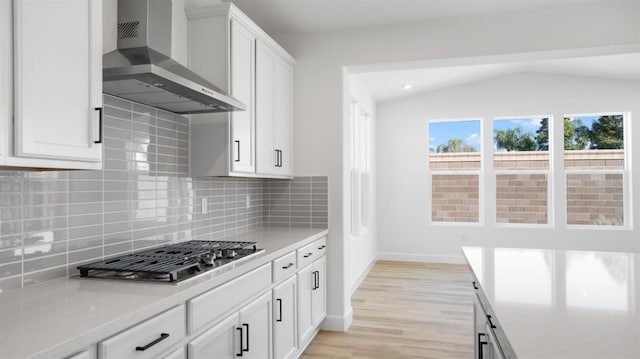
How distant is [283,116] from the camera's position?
3.58 meters

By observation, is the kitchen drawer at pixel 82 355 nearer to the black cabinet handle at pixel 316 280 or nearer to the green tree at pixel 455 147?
the black cabinet handle at pixel 316 280

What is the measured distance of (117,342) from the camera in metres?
1.27

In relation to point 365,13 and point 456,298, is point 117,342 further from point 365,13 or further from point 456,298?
point 456,298

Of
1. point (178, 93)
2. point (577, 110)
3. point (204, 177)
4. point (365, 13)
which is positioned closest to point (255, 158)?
point (204, 177)

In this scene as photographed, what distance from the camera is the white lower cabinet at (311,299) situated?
119 inches

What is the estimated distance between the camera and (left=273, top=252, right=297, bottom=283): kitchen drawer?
255cm

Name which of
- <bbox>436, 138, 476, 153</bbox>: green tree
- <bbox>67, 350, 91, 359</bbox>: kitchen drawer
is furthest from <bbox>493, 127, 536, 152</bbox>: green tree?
<bbox>67, 350, 91, 359</bbox>: kitchen drawer

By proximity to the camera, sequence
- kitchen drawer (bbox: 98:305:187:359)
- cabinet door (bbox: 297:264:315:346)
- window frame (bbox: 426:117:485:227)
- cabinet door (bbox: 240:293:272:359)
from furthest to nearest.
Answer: window frame (bbox: 426:117:485:227) < cabinet door (bbox: 297:264:315:346) < cabinet door (bbox: 240:293:272:359) < kitchen drawer (bbox: 98:305:187:359)

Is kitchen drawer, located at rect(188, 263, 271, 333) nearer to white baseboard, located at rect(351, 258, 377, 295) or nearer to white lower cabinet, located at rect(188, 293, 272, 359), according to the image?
white lower cabinet, located at rect(188, 293, 272, 359)

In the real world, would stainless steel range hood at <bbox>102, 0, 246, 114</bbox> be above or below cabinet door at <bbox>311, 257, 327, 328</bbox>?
above

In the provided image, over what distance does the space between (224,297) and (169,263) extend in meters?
0.29

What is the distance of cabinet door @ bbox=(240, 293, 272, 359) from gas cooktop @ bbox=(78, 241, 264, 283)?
10.8 inches

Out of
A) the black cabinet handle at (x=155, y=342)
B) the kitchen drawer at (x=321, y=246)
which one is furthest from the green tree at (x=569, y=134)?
the black cabinet handle at (x=155, y=342)

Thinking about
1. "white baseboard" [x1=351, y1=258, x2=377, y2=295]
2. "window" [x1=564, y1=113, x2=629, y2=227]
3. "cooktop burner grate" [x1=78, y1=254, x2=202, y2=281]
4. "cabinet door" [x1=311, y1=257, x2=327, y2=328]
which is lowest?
"white baseboard" [x1=351, y1=258, x2=377, y2=295]
